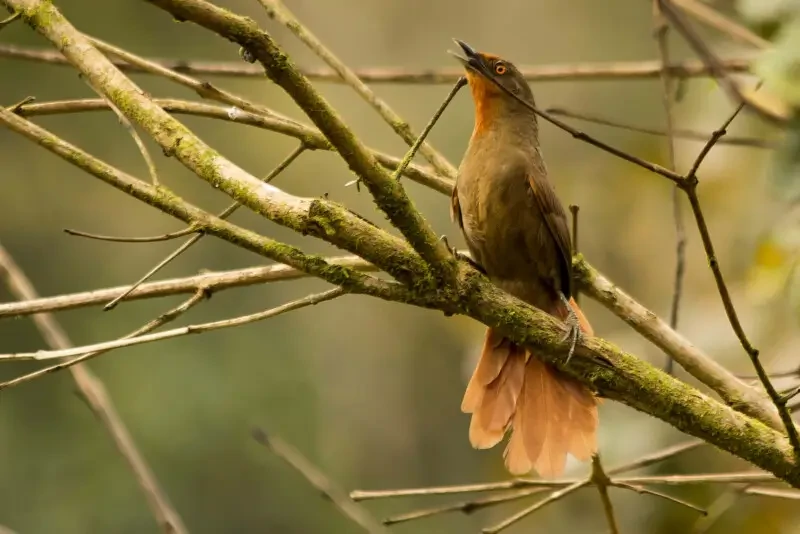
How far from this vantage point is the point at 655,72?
7.39 feet

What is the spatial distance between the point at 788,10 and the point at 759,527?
1.66m

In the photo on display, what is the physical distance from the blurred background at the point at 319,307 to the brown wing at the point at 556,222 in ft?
3.48

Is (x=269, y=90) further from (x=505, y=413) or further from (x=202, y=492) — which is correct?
(x=505, y=413)

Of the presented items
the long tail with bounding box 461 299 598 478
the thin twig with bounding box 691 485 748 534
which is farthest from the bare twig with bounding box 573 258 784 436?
the thin twig with bounding box 691 485 748 534

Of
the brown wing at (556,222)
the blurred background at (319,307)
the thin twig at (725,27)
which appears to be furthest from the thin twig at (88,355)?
the blurred background at (319,307)

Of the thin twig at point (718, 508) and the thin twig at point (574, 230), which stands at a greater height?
the thin twig at point (574, 230)

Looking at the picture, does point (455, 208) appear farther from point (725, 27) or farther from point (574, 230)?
point (725, 27)

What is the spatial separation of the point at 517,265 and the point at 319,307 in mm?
2677

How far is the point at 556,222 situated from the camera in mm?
2062

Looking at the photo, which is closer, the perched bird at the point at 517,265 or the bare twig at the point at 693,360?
the bare twig at the point at 693,360

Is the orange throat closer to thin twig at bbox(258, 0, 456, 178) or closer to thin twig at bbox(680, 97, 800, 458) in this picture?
thin twig at bbox(258, 0, 456, 178)

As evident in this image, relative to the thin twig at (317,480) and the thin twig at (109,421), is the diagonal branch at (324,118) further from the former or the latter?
the thin twig at (317,480)

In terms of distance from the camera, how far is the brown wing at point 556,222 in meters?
2.02

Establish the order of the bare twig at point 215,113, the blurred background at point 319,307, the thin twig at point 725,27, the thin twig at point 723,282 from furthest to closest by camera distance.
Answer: the blurred background at point 319,307, the thin twig at point 725,27, the bare twig at point 215,113, the thin twig at point 723,282
